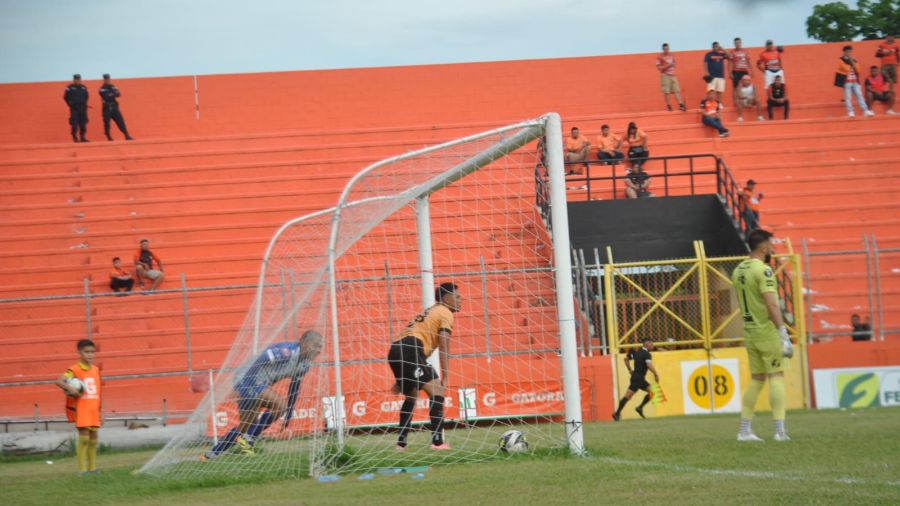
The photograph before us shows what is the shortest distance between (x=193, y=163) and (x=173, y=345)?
656cm

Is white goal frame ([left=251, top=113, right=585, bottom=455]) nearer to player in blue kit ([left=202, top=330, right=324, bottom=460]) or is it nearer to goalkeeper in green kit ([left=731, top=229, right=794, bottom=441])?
player in blue kit ([left=202, top=330, right=324, bottom=460])

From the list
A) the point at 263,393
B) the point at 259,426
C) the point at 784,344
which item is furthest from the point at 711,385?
the point at 263,393

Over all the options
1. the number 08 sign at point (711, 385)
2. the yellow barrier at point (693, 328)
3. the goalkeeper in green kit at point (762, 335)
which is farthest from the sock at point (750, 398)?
the number 08 sign at point (711, 385)

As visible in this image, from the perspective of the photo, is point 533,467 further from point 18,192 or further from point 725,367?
point 18,192

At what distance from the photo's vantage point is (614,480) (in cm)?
841

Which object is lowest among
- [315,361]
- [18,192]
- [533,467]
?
[533,467]

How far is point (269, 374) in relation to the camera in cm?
1120

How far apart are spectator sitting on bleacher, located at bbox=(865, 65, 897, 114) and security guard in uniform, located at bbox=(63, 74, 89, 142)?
1978cm

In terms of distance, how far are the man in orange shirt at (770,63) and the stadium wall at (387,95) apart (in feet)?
5.49

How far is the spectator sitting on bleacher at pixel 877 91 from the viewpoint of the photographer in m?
29.5

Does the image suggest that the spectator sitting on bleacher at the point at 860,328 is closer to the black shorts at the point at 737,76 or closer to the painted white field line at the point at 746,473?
the black shorts at the point at 737,76

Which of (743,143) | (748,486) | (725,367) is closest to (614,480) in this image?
(748,486)

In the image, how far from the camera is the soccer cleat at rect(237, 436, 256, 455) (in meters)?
11.3

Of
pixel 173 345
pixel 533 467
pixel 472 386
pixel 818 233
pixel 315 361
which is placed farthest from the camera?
pixel 818 233
